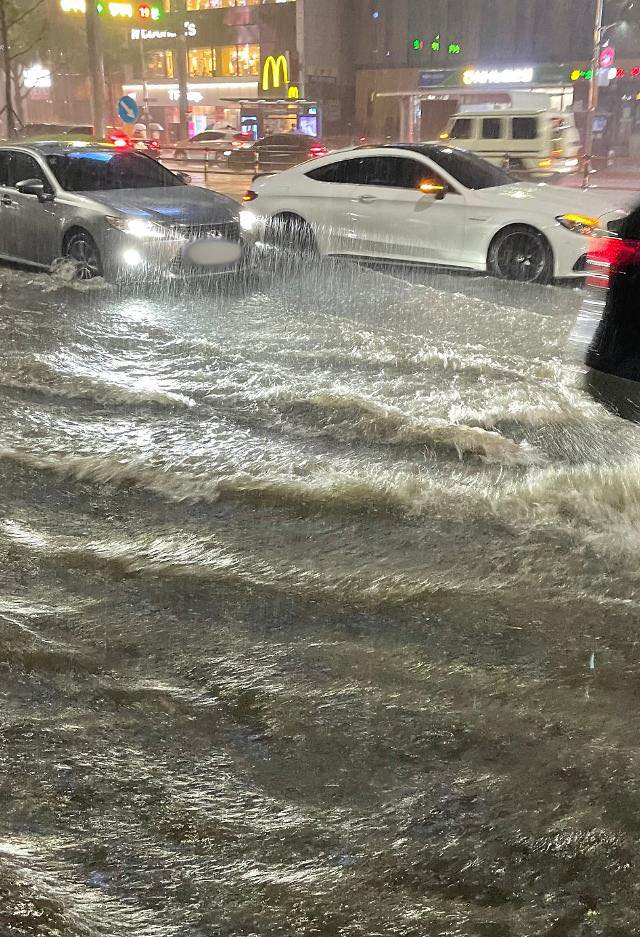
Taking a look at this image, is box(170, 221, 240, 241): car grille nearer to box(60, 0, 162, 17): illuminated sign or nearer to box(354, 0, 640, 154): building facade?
box(60, 0, 162, 17): illuminated sign

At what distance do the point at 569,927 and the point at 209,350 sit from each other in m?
5.83

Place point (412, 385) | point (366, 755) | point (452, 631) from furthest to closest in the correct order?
1. point (412, 385)
2. point (452, 631)
3. point (366, 755)

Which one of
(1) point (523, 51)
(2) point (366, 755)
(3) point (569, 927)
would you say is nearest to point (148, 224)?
(2) point (366, 755)

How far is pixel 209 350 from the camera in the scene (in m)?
7.38

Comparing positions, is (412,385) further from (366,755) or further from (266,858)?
(266,858)

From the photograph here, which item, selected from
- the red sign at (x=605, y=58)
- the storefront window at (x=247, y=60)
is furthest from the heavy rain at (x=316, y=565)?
the storefront window at (x=247, y=60)

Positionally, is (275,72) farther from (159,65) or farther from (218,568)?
(218,568)

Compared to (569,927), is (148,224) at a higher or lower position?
higher

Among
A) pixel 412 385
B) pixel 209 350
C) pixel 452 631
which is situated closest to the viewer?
pixel 452 631

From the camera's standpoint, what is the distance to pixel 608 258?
4.65 meters

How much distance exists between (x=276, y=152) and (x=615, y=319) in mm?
31478

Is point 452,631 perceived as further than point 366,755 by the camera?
Yes

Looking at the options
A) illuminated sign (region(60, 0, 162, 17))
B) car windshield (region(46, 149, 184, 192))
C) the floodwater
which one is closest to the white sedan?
car windshield (region(46, 149, 184, 192))

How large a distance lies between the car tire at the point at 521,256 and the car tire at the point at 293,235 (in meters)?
2.43
